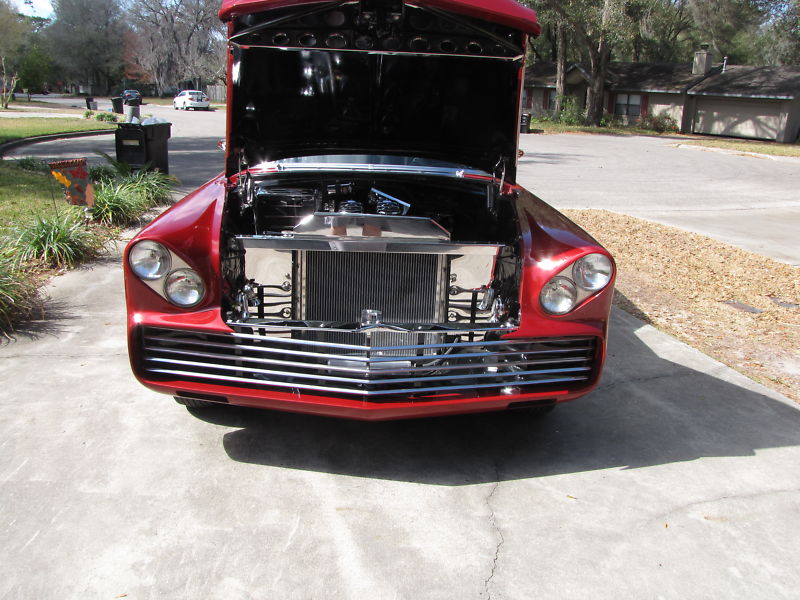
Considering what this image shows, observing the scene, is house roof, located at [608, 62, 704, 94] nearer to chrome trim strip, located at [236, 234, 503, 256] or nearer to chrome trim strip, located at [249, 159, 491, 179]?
chrome trim strip, located at [249, 159, 491, 179]

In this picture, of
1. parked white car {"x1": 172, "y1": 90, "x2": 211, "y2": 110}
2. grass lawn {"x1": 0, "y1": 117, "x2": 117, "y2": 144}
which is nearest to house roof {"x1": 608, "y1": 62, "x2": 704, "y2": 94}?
parked white car {"x1": 172, "y1": 90, "x2": 211, "y2": 110}

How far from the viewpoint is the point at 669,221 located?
34.0 feet

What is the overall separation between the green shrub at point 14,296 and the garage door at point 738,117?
3885cm

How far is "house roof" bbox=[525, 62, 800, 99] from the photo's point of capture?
117 feet

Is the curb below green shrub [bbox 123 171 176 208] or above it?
above

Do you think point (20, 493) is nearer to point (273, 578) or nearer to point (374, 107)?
point (273, 578)

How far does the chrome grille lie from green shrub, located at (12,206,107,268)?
3.85 m

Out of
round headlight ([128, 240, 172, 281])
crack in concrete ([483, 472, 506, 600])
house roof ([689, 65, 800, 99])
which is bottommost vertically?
crack in concrete ([483, 472, 506, 600])

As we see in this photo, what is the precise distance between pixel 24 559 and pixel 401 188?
8.76ft

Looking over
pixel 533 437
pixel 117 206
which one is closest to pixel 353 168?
pixel 533 437

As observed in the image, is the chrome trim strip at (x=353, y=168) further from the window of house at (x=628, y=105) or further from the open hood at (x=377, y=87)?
the window of house at (x=628, y=105)

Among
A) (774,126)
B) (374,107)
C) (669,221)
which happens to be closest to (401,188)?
(374,107)

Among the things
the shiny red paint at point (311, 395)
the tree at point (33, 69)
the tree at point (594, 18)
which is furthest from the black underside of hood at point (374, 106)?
the tree at point (33, 69)

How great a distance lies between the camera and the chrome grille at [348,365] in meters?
2.93
